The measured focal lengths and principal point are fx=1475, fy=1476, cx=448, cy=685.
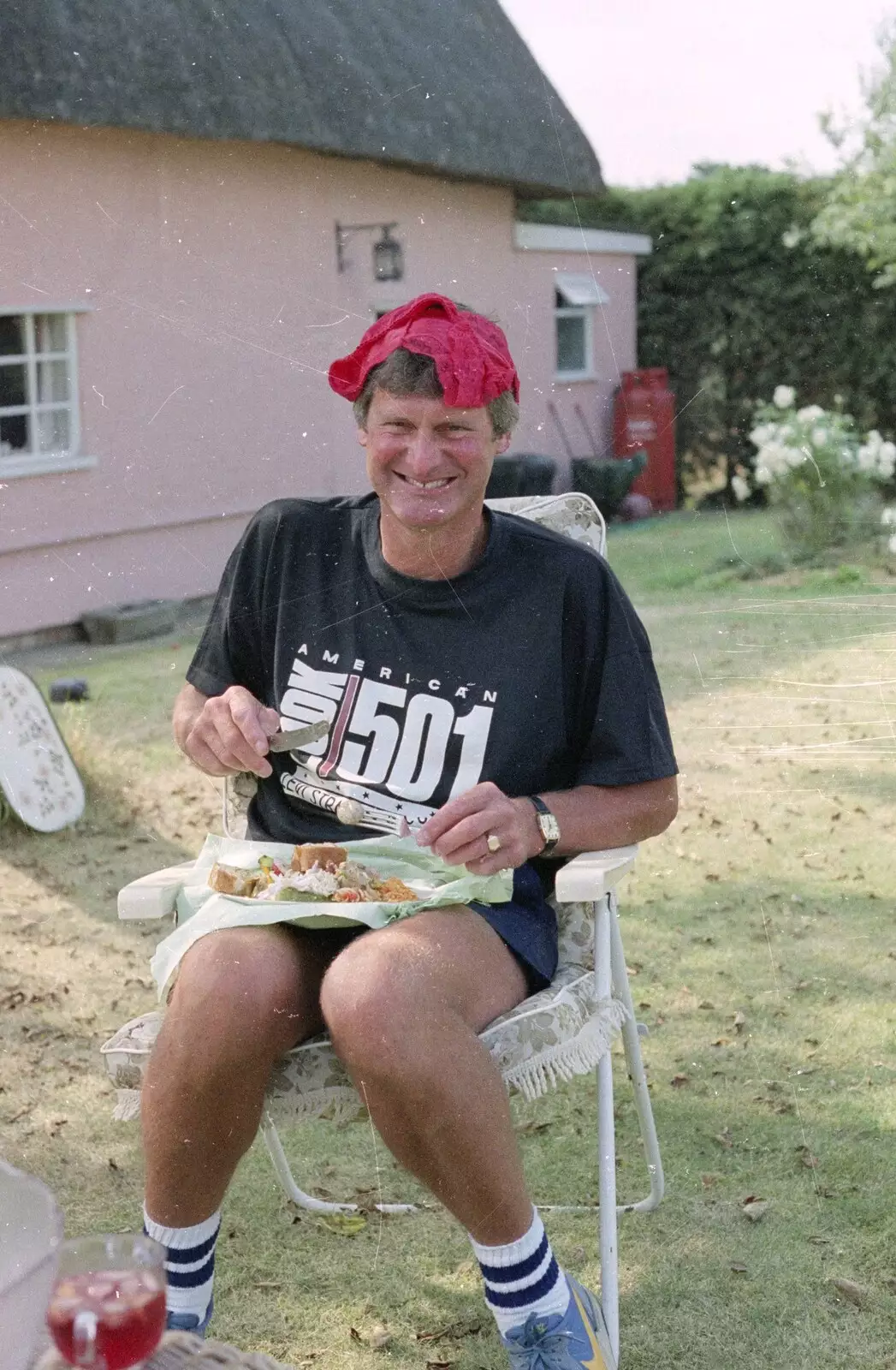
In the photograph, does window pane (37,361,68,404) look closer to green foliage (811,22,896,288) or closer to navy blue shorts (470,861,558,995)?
green foliage (811,22,896,288)

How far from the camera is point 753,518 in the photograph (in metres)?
6.98

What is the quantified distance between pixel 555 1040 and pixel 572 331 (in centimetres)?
262

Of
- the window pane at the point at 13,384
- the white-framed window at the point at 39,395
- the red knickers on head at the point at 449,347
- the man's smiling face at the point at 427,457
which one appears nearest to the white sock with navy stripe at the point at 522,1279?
the man's smiling face at the point at 427,457

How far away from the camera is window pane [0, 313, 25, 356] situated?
457 cm

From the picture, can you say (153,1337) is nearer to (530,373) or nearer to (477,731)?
(477,731)

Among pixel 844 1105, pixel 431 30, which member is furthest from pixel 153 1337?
pixel 431 30

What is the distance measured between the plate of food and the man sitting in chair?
0.04m

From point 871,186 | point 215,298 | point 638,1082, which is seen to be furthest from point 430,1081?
point 871,186

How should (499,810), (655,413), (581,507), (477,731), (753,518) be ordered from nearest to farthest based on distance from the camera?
(499,810)
(477,731)
(581,507)
(655,413)
(753,518)

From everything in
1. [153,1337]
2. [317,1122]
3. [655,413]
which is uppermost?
[655,413]

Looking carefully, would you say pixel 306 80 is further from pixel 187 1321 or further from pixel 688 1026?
pixel 187 1321

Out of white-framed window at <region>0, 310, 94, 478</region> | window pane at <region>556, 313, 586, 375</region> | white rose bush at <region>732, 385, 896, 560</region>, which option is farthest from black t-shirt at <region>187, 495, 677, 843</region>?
white rose bush at <region>732, 385, 896, 560</region>

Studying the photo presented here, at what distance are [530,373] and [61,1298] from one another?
3.57 metres

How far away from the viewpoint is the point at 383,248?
4.13 metres
